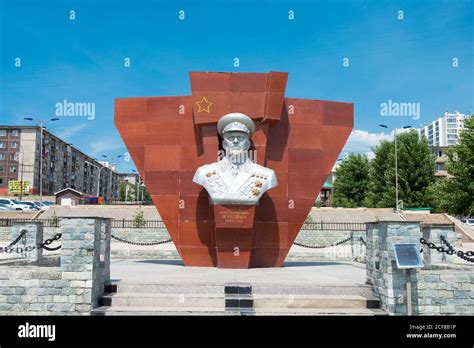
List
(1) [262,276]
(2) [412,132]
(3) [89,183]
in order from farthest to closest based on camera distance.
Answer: (3) [89,183] → (2) [412,132] → (1) [262,276]

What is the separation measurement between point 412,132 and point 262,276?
31919mm

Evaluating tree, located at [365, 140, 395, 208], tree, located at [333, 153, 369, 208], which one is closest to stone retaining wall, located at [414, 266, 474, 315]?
tree, located at [365, 140, 395, 208]

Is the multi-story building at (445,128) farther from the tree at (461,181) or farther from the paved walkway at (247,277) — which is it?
the paved walkway at (247,277)

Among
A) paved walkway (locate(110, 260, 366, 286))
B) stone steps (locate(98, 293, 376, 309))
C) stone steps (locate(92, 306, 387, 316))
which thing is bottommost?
stone steps (locate(92, 306, 387, 316))

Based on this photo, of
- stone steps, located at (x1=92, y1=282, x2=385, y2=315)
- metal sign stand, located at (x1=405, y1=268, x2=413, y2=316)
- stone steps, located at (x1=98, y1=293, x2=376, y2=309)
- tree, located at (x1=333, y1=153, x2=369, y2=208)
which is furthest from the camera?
tree, located at (x1=333, y1=153, x2=369, y2=208)

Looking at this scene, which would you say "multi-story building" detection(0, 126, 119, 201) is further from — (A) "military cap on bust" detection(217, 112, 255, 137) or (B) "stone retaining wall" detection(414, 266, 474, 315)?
(B) "stone retaining wall" detection(414, 266, 474, 315)

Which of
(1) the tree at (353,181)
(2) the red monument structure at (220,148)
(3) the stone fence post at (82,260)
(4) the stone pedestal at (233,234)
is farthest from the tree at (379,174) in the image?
(3) the stone fence post at (82,260)

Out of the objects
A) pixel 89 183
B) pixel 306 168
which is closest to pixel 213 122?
pixel 306 168

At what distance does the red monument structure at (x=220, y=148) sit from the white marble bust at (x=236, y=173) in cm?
53

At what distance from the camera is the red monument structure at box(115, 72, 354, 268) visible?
10625 mm

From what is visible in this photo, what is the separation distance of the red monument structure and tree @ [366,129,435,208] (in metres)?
24.5
